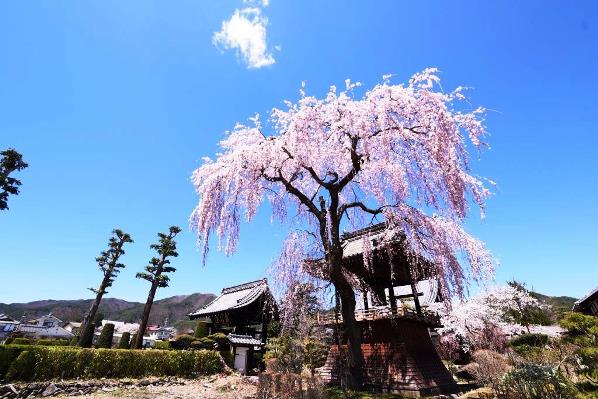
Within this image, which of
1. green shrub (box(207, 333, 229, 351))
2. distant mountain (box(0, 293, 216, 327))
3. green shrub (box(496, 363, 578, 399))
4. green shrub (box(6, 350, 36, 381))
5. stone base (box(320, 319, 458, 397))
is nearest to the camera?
green shrub (box(496, 363, 578, 399))

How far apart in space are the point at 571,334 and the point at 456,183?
6421mm

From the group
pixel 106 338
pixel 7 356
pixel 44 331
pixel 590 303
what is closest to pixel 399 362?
pixel 590 303

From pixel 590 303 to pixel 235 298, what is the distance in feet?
73.7

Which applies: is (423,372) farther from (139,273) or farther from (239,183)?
(139,273)

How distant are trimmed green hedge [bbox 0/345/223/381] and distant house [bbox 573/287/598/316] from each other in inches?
808

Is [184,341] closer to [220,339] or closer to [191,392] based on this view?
[220,339]

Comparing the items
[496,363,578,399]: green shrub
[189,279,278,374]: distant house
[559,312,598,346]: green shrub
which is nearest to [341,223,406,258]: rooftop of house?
[496,363,578,399]: green shrub

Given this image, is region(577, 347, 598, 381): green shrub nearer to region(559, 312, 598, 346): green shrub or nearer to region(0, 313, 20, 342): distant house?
region(559, 312, 598, 346): green shrub

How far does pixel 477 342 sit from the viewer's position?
71.1 feet

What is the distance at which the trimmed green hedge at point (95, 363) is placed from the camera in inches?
509

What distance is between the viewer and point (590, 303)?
16.2 m

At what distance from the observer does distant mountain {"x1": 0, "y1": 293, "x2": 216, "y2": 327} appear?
82.7m

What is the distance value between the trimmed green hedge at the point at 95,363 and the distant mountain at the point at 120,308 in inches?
2671

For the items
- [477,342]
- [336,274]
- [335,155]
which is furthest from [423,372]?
[477,342]
